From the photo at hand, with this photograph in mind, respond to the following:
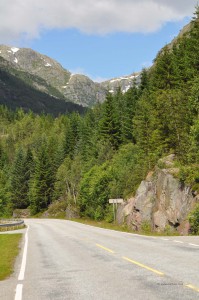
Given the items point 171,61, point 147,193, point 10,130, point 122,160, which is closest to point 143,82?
point 171,61

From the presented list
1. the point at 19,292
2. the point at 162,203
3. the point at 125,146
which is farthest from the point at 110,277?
the point at 125,146

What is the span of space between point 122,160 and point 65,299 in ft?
161

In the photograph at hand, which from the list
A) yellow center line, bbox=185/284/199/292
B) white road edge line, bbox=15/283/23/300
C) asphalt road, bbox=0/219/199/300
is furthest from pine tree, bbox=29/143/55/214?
yellow center line, bbox=185/284/199/292

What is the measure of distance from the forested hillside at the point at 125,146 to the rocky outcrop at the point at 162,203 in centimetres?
124

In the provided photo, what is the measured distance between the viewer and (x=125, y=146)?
60219 mm

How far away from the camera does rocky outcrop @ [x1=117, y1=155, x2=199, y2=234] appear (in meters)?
30.3

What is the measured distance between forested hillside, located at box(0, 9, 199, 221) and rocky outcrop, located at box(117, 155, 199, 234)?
1.24 meters

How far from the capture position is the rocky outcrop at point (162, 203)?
30.3m

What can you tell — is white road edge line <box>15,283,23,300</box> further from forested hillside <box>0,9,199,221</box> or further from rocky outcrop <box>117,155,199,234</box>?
forested hillside <box>0,9,199,221</box>

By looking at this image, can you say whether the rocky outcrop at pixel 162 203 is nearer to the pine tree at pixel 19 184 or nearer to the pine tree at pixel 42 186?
the pine tree at pixel 42 186

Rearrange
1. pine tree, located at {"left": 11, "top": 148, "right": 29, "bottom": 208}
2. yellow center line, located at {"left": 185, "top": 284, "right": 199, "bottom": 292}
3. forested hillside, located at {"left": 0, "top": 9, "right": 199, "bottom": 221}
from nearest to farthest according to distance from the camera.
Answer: yellow center line, located at {"left": 185, "top": 284, "right": 199, "bottom": 292} < forested hillside, located at {"left": 0, "top": 9, "right": 199, "bottom": 221} < pine tree, located at {"left": 11, "top": 148, "right": 29, "bottom": 208}

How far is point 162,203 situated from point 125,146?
26.8 m

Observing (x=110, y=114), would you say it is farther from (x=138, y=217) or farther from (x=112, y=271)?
(x=112, y=271)

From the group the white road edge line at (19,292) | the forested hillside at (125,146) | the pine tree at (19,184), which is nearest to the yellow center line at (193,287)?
the white road edge line at (19,292)
